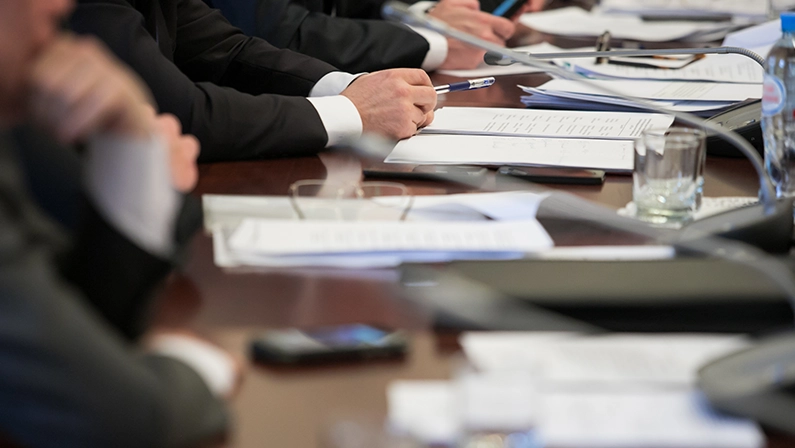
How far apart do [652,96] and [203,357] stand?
1.22 meters

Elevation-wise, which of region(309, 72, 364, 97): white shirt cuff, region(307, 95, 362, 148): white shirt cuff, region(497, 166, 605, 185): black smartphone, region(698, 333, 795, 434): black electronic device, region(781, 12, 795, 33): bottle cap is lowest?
region(309, 72, 364, 97): white shirt cuff

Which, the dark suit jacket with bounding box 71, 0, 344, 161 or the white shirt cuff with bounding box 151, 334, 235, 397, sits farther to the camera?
the dark suit jacket with bounding box 71, 0, 344, 161

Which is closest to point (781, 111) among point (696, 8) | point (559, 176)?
point (559, 176)

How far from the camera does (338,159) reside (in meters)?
1.38

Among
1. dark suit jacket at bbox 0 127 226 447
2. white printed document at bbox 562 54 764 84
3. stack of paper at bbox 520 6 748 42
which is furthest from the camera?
Answer: stack of paper at bbox 520 6 748 42

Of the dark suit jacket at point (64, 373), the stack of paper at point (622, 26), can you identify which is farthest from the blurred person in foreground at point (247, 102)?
the stack of paper at point (622, 26)

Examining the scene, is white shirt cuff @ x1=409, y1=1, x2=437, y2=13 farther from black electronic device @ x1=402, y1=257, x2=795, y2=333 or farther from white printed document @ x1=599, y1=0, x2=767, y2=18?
black electronic device @ x1=402, y1=257, x2=795, y2=333

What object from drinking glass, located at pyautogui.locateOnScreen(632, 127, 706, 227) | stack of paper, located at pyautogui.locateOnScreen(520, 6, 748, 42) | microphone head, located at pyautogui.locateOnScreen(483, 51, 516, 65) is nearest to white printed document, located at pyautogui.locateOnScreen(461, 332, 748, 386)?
drinking glass, located at pyautogui.locateOnScreen(632, 127, 706, 227)

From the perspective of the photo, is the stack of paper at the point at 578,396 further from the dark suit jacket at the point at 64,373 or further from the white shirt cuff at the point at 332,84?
the white shirt cuff at the point at 332,84

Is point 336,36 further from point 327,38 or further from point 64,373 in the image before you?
point 64,373

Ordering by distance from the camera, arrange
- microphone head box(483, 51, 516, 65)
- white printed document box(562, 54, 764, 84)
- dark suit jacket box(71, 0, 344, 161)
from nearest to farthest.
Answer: dark suit jacket box(71, 0, 344, 161) < white printed document box(562, 54, 764, 84) < microphone head box(483, 51, 516, 65)

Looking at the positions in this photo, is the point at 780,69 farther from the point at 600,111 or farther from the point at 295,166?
the point at 295,166

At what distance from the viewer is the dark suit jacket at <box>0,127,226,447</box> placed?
0.56m

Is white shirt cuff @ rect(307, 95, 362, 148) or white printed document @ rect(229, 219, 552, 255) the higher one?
white printed document @ rect(229, 219, 552, 255)
